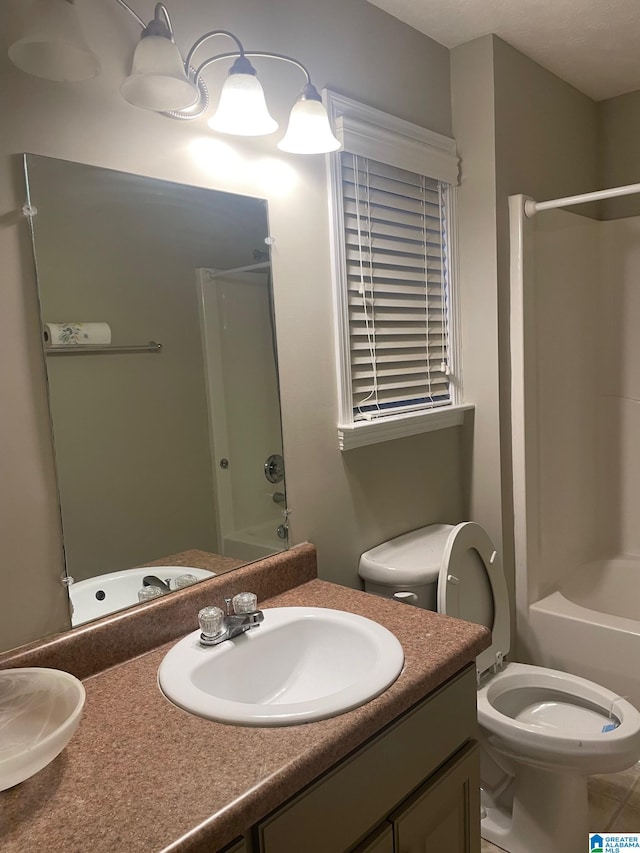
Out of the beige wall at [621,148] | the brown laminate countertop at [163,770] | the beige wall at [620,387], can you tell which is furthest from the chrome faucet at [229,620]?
the beige wall at [621,148]

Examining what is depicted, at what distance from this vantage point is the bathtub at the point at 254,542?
61.3 inches

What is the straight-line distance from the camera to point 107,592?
1.30m

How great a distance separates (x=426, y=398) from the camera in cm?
219

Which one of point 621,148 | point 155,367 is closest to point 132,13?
point 155,367

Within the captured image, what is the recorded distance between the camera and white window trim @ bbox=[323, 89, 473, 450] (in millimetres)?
1781

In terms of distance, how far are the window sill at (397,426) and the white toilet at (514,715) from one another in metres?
0.34

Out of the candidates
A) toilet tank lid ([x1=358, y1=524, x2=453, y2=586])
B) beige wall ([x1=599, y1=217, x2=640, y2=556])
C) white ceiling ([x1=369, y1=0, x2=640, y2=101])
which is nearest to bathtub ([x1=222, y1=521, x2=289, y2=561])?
toilet tank lid ([x1=358, y1=524, x2=453, y2=586])

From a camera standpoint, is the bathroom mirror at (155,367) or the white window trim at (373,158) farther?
the white window trim at (373,158)

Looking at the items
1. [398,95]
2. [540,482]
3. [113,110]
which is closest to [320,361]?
[113,110]

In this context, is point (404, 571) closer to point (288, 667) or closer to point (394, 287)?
point (288, 667)

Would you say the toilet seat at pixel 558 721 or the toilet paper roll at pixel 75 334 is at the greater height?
the toilet paper roll at pixel 75 334

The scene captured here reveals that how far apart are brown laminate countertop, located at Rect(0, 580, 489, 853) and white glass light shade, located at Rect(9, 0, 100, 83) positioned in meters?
1.12

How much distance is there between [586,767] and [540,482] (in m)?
1.04

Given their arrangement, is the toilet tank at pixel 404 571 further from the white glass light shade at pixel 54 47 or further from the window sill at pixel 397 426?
the white glass light shade at pixel 54 47
